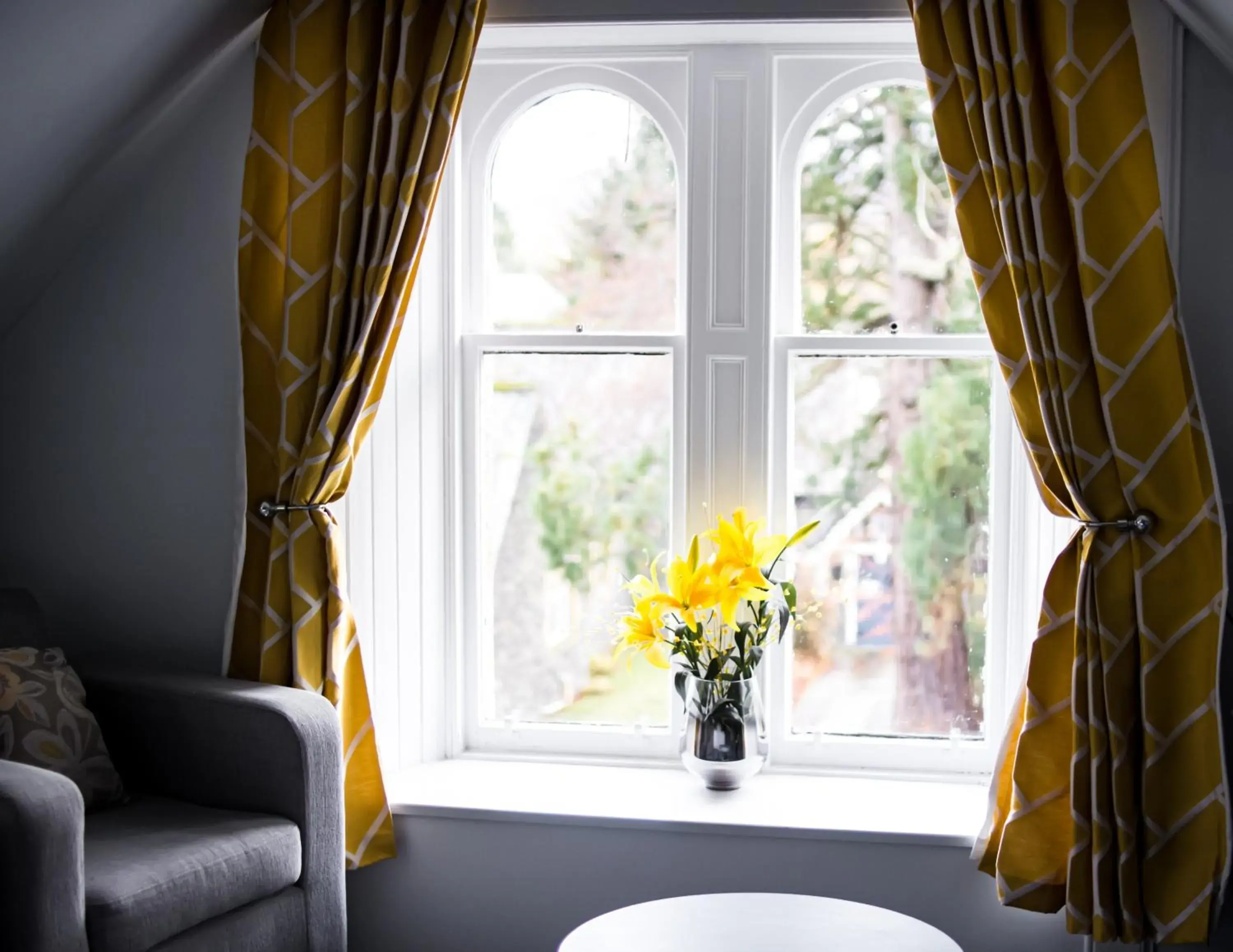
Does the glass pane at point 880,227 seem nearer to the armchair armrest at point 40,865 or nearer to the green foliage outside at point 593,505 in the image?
the green foliage outside at point 593,505

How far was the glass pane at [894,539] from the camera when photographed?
2.54m

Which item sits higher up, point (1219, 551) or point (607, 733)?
point (1219, 551)

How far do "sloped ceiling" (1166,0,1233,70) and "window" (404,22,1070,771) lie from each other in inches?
21.1

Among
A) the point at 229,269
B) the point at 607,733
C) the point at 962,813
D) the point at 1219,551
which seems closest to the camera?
the point at 1219,551

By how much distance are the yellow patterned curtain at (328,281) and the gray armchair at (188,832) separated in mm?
177

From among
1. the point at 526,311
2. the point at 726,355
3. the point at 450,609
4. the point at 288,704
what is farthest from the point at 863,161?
the point at 288,704

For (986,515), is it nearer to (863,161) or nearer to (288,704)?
(863,161)

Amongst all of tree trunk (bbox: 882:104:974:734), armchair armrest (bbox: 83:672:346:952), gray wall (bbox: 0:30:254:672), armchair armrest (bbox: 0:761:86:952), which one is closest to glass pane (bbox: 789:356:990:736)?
tree trunk (bbox: 882:104:974:734)

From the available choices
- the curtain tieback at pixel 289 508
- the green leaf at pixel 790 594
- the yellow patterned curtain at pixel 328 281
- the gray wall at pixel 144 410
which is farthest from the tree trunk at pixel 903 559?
the gray wall at pixel 144 410

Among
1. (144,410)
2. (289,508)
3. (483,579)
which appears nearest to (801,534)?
(483,579)

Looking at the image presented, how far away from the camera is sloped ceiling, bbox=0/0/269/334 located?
6.54 feet

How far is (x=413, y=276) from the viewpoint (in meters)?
2.35

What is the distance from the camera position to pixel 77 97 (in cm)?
215

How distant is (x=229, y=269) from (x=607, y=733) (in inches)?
51.5
